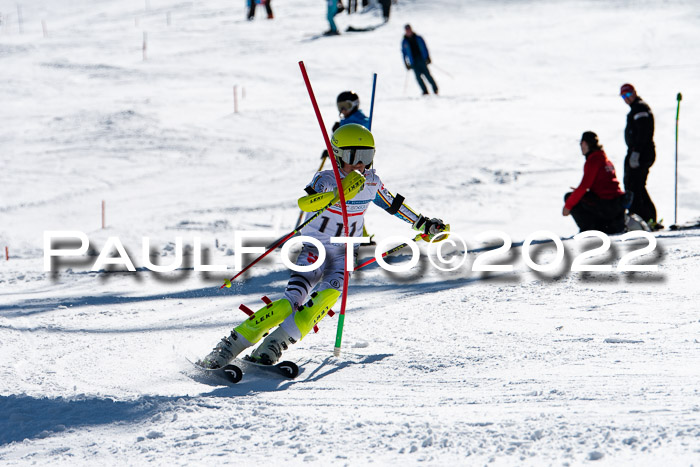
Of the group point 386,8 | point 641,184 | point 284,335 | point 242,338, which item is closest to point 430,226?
point 284,335

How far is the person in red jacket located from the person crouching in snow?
11.7ft

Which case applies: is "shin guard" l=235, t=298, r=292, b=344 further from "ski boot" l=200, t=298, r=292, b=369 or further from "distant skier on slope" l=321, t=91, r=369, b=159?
"distant skier on slope" l=321, t=91, r=369, b=159

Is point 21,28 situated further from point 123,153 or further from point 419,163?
point 419,163

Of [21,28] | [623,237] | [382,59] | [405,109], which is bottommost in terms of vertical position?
[623,237]

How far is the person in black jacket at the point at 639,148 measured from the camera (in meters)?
9.32

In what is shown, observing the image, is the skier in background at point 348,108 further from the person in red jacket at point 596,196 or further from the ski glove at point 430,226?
the ski glove at point 430,226

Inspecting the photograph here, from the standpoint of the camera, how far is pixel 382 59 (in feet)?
72.0

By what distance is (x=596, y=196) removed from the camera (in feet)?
28.6

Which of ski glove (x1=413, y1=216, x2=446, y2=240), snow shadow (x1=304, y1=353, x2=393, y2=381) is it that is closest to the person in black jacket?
ski glove (x1=413, y1=216, x2=446, y2=240)

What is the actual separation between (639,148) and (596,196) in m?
1.19

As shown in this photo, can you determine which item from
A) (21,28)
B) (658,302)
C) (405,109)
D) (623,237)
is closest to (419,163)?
(405,109)

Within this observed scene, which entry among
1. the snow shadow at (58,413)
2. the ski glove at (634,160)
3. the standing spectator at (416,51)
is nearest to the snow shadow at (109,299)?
the snow shadow at (58,413)

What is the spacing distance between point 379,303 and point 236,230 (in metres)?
4.63

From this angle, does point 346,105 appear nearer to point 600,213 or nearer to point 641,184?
point 600,213
